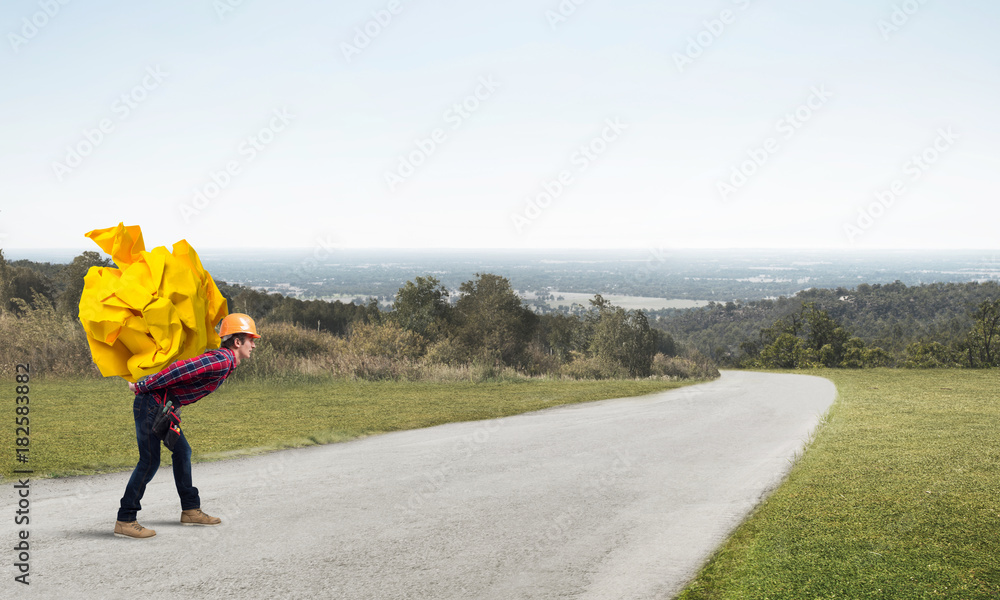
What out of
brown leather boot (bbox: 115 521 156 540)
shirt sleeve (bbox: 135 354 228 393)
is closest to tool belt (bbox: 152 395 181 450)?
shirt sleeve (bbox: 135 354 228 393)

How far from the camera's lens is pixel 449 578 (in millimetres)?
4441

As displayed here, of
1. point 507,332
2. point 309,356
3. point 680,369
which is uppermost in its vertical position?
point 507,332

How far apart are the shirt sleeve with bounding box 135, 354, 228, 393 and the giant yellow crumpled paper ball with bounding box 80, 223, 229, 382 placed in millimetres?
66

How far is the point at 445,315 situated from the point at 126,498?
21.7 m

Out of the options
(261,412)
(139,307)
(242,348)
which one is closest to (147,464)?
(242,348)

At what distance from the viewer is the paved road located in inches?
171

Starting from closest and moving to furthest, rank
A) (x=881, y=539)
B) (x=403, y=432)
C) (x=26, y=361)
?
(x=881, y=539), (x=403, y=432), (x=26, y=361)

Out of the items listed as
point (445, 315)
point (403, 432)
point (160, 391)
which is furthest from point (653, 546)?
point (445, 315)

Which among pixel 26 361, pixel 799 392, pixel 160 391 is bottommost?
pixel 799 392

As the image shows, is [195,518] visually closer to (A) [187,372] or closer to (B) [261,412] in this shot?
(A) [187,372]

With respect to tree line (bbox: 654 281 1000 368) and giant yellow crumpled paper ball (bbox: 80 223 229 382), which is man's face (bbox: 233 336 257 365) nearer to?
giant yellow crumpled paper ball (bbox: 80 223 229 382)

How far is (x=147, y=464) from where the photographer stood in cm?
484

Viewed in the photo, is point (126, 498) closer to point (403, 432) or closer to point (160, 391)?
point (160, 391)

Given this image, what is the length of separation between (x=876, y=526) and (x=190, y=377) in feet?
19.2
